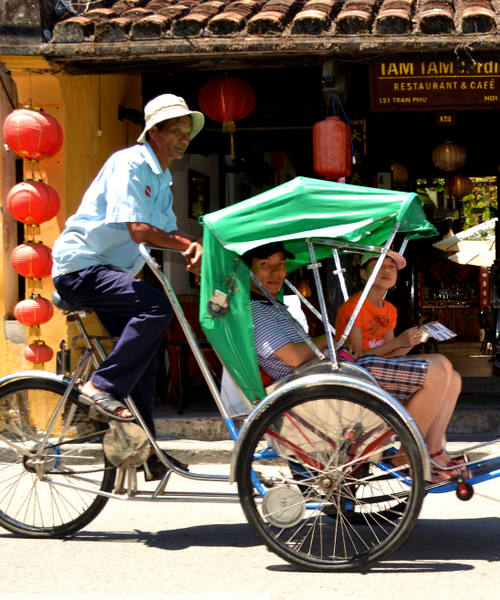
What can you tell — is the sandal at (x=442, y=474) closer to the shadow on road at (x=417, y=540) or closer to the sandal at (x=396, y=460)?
the sandal at (x=396, y=460)

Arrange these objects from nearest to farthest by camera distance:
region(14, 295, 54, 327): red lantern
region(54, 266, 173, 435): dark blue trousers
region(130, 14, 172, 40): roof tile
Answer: region(54, 266, 173, 435): dark blue trousers → region(130, 14, 172, 40): roof tile → region(14, 295, 54, 327): red lantern

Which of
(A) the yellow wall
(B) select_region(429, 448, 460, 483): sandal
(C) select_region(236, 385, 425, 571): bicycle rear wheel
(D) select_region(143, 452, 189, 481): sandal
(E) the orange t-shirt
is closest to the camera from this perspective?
(C) select_region(236, 385, 425, 571): bicycle rear wheel

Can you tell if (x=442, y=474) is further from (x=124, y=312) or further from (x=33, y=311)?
(x=33, y=311)

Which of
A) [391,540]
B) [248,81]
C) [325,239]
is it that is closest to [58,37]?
[248,81]

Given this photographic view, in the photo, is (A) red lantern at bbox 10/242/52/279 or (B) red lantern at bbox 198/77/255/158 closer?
(A) red lantern at bbox 10/242/52/279

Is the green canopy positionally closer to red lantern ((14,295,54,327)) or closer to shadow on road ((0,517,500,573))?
shadow on road ((0,517,500,573))

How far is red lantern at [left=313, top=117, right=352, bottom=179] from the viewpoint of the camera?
26.1 ft

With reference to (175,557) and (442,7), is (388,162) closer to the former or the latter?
(442,7)

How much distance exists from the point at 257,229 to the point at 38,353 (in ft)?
14.1

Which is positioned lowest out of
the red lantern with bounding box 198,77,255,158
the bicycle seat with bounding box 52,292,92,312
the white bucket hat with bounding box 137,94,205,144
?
the bicycle seat with bounding box 52,292,92,312

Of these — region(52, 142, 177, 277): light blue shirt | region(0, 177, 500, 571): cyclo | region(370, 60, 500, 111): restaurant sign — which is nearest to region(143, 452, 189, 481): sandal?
region(0, 177, 500, 571): cyclo

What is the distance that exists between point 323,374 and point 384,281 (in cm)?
132

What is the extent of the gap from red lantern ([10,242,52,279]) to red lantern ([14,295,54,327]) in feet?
0.68

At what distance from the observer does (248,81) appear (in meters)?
9.60
